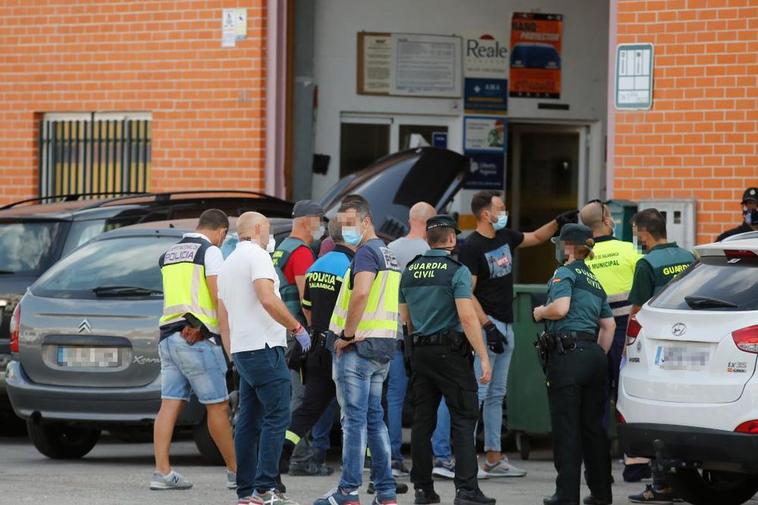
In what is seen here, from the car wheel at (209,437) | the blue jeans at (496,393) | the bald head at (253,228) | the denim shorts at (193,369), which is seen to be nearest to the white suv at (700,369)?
the blue jeans at (496,393)

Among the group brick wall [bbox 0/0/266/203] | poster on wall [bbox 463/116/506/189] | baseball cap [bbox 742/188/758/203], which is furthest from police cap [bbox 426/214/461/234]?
poster on wall [bbox 463/116/506/189]

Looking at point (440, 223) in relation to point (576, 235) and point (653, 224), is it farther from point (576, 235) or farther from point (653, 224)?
→ point (653, 224)

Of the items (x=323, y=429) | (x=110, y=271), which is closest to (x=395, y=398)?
(x=323, y=429)

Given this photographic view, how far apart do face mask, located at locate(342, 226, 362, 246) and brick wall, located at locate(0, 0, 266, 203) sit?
6.91m

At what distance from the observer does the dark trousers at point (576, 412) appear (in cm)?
916

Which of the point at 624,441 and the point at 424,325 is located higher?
the point at 424,325

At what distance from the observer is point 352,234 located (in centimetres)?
926

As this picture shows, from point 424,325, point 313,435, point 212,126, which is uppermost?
point 212,126

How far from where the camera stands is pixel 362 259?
8.87 meters

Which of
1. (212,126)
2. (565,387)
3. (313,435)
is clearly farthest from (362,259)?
(212,126)

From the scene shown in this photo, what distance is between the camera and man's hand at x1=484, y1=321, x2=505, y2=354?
10461mm

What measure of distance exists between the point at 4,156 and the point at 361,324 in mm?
9443

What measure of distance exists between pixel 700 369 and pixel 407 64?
984cm

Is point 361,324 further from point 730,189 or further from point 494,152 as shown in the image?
point 494,152
